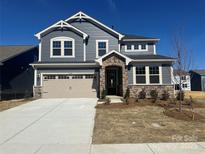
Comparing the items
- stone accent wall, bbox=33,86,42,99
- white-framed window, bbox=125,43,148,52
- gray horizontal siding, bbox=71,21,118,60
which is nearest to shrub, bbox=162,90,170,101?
white-framed window, bbox=125,43,148,52

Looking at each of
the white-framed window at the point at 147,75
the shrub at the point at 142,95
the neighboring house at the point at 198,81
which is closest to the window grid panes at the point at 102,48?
the white-framed window at the point at 147,75

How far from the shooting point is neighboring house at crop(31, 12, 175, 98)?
58.2 feet

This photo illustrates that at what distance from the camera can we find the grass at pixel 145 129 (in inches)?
251

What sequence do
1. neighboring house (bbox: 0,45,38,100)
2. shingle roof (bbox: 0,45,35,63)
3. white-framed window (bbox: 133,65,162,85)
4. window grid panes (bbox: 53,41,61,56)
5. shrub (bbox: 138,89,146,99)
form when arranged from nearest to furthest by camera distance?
shrub (bbox: 138,89,146,99), white-framed window (bbox: 133,65,162,85), window grid panes (bbox: 53,41,61,56), neighboring house (bbox: 0,45,38,100), shingle roof (bbox: 0,45,35,63)

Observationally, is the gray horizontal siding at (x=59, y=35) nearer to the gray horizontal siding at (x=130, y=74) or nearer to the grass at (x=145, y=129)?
the gray horizontal siding at (x=130, y=74)

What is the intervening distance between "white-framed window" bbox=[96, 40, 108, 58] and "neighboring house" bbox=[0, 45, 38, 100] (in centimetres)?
928

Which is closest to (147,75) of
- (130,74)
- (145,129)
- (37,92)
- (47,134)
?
(130,74)

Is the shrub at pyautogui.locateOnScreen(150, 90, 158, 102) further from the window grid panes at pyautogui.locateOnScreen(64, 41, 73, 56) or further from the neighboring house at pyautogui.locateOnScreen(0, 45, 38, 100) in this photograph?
the neighboring house at pyautogui.locateOnScreen(0, 45, 38, 100)

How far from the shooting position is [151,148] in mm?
5523

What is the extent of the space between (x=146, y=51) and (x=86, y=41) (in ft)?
21.4

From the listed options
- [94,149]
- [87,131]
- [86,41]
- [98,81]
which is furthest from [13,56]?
[94,149]

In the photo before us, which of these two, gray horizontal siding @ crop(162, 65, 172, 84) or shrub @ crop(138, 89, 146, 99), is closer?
shrub @ crop(138, 89, 146, 99)

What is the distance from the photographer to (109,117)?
32.2 ft

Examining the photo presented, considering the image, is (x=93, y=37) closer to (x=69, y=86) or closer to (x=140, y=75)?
(x=69, y=86)
